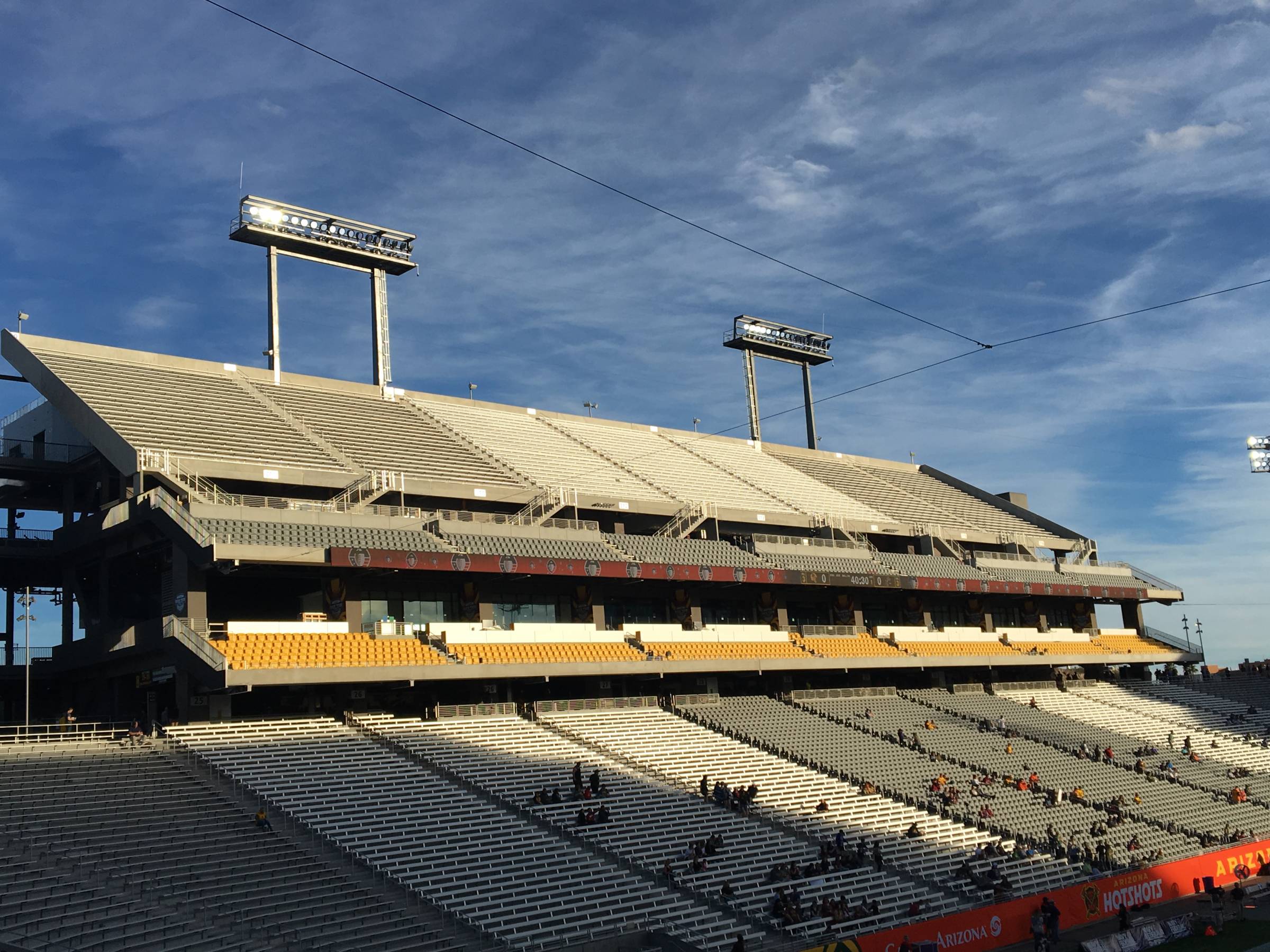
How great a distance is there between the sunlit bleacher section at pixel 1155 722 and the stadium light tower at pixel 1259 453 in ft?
42.2

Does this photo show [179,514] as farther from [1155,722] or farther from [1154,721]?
[1154,721]

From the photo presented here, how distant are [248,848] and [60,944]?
21.8ft

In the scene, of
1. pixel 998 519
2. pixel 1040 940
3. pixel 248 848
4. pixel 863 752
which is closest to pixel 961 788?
pixel 863 752

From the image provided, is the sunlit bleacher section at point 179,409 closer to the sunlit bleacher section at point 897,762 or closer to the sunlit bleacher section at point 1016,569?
the sunlit bleacher section at point 897,762

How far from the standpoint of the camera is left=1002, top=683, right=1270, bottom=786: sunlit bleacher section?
53.1 metres

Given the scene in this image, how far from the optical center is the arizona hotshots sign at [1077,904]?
27000mm

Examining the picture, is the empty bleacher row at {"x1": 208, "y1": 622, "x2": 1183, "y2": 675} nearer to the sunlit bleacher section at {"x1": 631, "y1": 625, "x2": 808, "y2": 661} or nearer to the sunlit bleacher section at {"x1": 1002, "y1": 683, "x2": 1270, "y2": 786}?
the sunlit bleacher section at {"x1": 631, "y1": 625, "x2": 808, "y2": 661}

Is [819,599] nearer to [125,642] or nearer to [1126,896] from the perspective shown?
[1126,896]

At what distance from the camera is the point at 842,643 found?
177 ft

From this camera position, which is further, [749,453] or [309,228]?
[749,453]

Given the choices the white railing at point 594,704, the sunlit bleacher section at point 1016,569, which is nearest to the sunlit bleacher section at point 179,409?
the white railing at point 594,704

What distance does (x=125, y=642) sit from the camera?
3803 centimetres

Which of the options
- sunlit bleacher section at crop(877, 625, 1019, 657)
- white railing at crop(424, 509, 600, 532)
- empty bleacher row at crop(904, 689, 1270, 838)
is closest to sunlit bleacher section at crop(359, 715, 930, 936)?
white railing at crop(424, 509, 600, 532)

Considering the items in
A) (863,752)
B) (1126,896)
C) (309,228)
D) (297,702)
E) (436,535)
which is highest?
(309,228)
